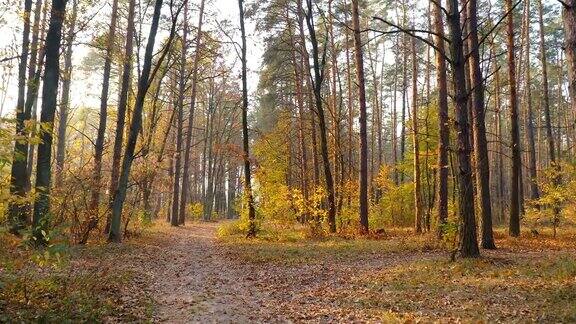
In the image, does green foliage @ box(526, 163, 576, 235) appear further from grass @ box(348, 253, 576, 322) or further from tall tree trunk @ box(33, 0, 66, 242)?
tall tree trunk @ box(33, 0, 66, 242)

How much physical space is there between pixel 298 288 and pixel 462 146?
4916mm

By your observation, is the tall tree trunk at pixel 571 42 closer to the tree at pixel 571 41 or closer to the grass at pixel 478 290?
the tree at pixel 571 41

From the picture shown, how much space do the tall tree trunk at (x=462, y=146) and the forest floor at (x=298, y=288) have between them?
552mm

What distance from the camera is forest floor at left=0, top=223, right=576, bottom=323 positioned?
20.8 feet

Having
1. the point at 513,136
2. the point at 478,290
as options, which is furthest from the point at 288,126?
the point at 478,290

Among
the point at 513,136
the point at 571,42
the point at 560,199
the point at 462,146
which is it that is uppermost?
the point at 513,136

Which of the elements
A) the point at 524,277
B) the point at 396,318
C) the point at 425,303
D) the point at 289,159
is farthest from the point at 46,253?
the point at 289,159

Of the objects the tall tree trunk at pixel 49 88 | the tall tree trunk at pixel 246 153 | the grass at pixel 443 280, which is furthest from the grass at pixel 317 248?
the tall tree trunk at pixel 49 88

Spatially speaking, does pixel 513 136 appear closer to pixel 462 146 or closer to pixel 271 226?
pixel 462 146

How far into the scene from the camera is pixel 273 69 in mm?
25594

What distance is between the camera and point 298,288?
9031 millimetres

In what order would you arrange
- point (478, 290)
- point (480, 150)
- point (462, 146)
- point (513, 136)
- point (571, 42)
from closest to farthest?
point (571, 42) → point (478, 290) → point (462, 146) → point (480, 150) → point (513, 136)

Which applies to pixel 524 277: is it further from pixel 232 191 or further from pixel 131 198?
pixel 232 191

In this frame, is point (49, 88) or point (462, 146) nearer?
point (462, 146)
